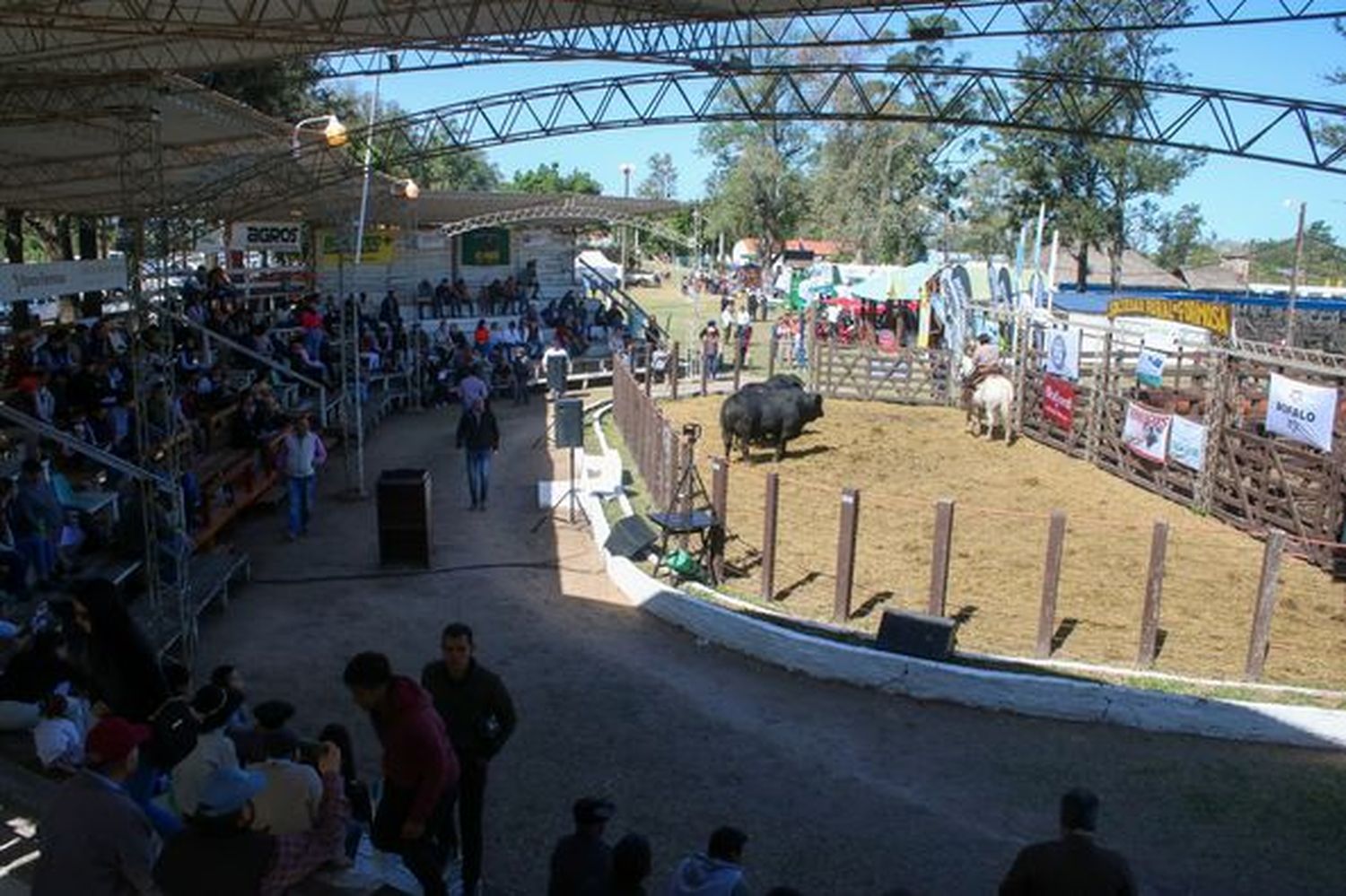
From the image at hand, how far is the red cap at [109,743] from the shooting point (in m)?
4.45

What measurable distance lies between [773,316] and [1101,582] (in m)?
48.0

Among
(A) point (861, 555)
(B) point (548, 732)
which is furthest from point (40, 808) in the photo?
(A) point (861, 555)

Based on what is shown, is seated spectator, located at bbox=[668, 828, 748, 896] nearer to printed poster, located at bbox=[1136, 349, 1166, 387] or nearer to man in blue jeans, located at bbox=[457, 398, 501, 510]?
man in blue jeans, located at bbox=[457, 398, 501, 510]

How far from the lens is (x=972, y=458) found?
2084cm

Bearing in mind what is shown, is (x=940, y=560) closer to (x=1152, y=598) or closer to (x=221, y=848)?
(x=1152, y=598)

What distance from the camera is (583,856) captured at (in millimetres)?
4992

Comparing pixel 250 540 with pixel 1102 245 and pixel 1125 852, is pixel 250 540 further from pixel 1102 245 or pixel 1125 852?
pixel 1102 245

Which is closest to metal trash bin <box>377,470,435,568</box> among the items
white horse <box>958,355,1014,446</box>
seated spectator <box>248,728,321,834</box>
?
seated spectator <box>248,728,321,834</box>

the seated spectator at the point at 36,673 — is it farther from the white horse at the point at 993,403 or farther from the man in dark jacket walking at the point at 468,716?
the white horse at the point at 993,403

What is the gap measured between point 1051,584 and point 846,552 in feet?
6.24

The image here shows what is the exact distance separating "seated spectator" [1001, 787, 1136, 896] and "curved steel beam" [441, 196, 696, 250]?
81.9 feet

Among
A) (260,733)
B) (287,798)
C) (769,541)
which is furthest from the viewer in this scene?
(769,541)

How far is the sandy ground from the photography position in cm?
720

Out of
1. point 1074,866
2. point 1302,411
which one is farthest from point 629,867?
point 1302,411
